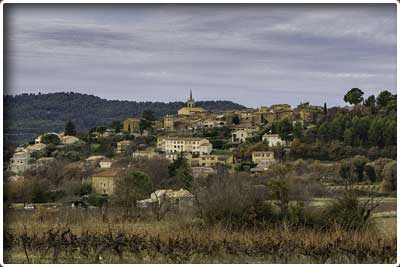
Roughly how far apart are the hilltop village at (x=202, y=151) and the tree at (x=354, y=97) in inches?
3.3

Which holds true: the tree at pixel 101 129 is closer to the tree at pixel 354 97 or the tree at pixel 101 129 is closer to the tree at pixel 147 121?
the tree at pixel 147 121

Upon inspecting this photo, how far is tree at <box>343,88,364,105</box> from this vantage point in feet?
47.1

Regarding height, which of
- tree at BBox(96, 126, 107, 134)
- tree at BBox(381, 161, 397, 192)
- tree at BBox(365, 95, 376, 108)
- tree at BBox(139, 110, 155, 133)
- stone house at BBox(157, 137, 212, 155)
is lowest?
tree at BBox(381, 161, 397, 192)

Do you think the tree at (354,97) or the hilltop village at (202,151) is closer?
the hilltop village at (202,151)

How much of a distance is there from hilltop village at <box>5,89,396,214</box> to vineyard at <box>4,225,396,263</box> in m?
3.76

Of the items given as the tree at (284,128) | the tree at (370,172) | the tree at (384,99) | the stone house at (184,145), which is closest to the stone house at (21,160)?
the stone house at (184,145)

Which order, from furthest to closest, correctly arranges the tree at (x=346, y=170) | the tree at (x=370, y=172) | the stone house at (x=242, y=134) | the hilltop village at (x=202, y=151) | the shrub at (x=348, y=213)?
the stone house at (x=242, y=134) < the tree at (x=346, y=170) < the tree at (x=370, y=172) < the hilltop village at (x=202, y=151) < the shrub at (x=348, y=213)

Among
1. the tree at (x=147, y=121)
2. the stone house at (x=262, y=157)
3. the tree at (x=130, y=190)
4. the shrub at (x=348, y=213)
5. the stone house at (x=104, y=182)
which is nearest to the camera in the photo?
the shrub at (x=348, y=213)

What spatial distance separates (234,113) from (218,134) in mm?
3249

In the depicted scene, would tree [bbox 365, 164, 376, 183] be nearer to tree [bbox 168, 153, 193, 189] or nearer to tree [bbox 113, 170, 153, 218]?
tree [bbox 168, 153, 193, 189]

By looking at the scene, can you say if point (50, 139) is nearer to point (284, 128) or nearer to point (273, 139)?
point (273, 139)

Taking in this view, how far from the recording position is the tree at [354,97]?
1435cm

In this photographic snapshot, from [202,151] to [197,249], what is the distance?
12936mm

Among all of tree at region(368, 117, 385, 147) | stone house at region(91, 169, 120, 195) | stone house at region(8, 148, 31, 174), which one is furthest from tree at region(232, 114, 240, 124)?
stone house at region(8, 148, 31, 174)
